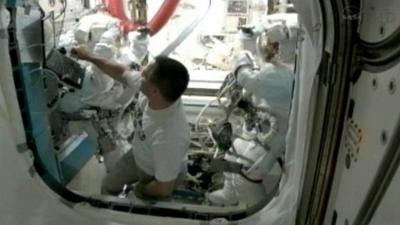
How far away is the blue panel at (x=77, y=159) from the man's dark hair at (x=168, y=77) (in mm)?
1138

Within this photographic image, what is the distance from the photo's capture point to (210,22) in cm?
475

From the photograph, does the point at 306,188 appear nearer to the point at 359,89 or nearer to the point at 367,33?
the point at 359,89

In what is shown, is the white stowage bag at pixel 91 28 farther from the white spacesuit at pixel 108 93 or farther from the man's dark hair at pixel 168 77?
the man's dark hair at pixel 168 77

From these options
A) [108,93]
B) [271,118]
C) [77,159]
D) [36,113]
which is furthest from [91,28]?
[271,118]

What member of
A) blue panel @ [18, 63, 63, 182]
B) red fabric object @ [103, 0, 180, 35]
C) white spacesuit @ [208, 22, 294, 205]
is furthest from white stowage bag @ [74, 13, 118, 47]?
white spacesuit @ [208, 22, 294, 205]

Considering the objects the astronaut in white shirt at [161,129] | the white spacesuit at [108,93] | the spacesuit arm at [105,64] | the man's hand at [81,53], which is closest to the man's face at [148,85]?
the astronaut in white shirt at [161,129]

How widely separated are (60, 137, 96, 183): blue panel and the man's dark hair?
3.73 ft

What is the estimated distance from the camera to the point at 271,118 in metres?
2.87

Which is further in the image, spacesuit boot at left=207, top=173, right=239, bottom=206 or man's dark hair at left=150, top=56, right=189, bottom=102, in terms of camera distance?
spacesuit boot at left=207, top=173, right=239, bottom=206

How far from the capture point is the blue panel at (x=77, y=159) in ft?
10.5

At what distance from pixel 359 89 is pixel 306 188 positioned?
0.53m

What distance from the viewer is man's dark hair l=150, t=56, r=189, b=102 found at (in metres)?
2.41

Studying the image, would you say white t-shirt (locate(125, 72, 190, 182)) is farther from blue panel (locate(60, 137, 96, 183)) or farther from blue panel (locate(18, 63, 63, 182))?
blue panel (locate(60, 137, 96, 183))

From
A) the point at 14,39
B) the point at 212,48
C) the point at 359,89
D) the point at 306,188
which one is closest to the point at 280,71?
the point at 306,188
